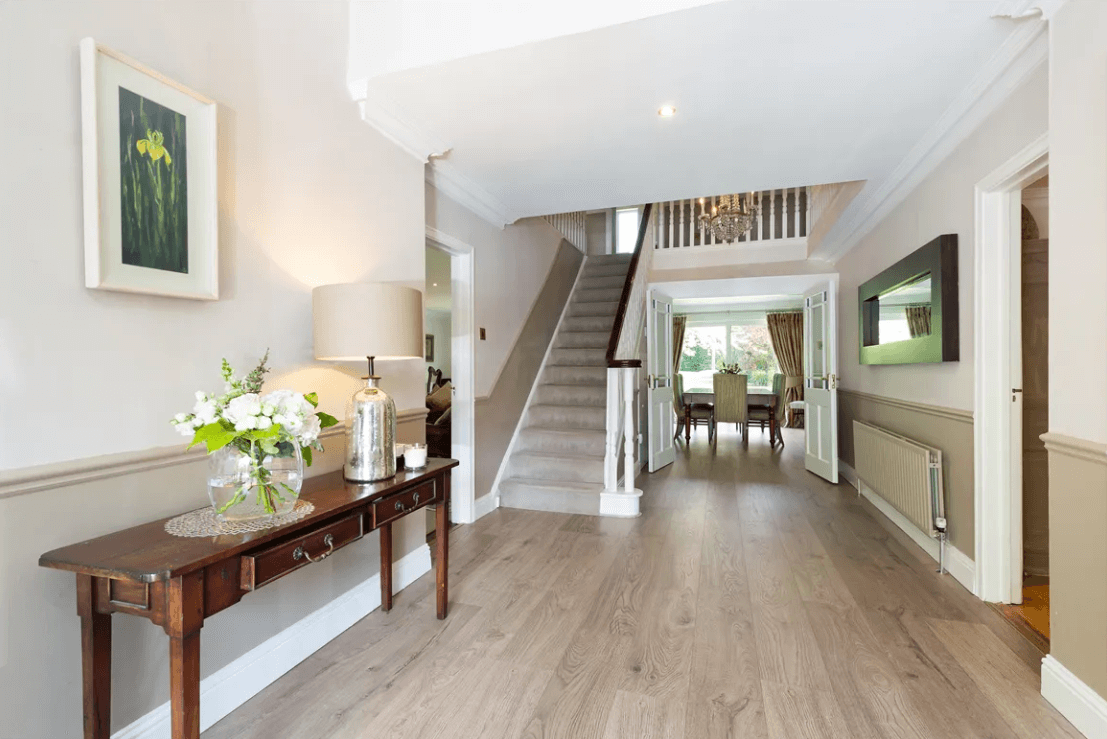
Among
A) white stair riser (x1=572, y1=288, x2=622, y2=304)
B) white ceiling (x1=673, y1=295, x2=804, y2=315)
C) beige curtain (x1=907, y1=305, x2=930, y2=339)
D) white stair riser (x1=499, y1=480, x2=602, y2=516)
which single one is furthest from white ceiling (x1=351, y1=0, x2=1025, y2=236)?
white ceiling (x1=673, y1=295, x2=804, y2=315)

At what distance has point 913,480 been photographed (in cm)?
311

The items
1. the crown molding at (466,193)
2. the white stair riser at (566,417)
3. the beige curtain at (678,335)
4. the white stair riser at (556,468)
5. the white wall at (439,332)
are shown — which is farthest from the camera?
the beige curtain at (678,335)

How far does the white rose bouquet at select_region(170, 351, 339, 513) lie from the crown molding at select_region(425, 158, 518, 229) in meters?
2.09

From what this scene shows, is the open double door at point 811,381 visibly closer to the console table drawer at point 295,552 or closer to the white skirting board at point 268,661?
the white skirting board at point 268,661

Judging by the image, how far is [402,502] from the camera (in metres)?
2.03

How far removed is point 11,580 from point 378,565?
144cm

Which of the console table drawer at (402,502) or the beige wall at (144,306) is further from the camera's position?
the console table drawer at (402,502)

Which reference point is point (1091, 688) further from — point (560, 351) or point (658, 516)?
point (560, 351)

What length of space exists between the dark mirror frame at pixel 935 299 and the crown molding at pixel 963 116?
0.49m

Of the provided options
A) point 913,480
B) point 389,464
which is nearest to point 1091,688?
point 913,480

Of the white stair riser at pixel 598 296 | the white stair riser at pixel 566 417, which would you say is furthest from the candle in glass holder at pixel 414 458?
the white stair riser at pixel 598 296

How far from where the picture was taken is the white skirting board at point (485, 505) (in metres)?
3.96

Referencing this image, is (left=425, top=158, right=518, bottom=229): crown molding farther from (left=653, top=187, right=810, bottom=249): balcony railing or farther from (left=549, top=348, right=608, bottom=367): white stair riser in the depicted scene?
(left=653, top=187, right=810, bottom=249): balcony railing

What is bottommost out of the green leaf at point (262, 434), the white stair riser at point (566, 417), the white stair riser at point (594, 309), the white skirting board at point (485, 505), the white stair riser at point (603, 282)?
the white skirting board at point (485, 505)
